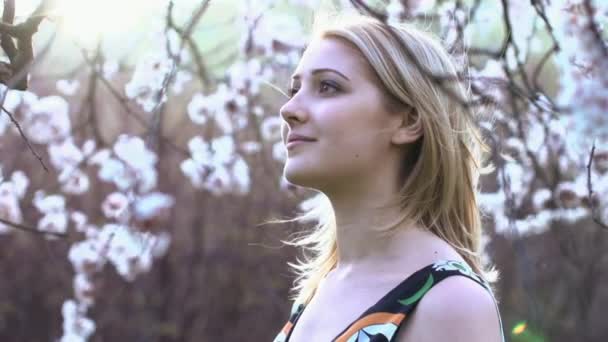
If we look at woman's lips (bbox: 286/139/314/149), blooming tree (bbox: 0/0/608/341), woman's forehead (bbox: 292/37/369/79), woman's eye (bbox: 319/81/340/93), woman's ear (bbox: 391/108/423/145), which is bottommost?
blooming tree (bbox: 0/0/608/341)

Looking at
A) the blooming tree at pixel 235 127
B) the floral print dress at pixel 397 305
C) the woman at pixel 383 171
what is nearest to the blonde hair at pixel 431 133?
the woman at pixel 383 171

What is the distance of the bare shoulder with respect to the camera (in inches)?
49.2

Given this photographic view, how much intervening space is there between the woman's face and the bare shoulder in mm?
223

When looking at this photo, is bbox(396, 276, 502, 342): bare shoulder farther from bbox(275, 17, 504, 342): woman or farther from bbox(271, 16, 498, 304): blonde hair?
bbox(271, 16, 498, 304): blonde hair

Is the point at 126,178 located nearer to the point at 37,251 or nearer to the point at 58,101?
the point at 58,101

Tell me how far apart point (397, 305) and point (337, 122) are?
10.8 inches

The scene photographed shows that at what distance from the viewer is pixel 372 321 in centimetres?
134

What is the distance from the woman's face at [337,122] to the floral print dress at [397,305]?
179 mm

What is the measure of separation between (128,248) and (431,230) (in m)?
1.97

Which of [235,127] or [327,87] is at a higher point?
[327,87]

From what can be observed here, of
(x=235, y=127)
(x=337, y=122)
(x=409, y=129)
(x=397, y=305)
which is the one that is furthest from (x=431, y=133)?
(x=235, y=127)

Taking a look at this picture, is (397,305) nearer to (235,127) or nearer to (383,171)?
(383,171)

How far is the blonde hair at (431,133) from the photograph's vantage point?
1451mm

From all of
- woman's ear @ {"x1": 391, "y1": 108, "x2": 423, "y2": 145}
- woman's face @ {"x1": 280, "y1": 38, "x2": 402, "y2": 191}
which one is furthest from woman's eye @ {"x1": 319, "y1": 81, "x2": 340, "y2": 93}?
woman's ear @ {"x1": 391, "y1": 108, "x2": 423, "y2": 145}
